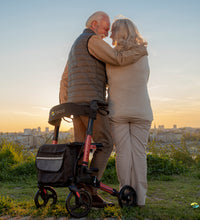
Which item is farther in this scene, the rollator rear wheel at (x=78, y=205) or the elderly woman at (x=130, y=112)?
the elderly woman at (x=130, y=112)

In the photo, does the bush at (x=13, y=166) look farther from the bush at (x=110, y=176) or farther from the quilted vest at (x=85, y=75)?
the quilted vest at (x=85, y=75)

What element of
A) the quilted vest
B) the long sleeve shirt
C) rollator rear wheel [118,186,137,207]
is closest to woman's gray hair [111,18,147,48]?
the long sleeve shirt

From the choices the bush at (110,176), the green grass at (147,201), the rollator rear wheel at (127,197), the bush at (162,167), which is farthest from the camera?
the bush at (162,167)

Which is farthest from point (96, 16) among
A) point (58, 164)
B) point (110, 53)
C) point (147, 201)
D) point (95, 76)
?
point (147, 201)

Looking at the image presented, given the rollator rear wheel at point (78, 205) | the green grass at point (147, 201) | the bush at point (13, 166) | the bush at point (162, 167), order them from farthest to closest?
the bush at point (162, 167) < the bush at point (13, 166) < the green grass at point (147, 201) < the rollator rear wheel at point (78, 205)

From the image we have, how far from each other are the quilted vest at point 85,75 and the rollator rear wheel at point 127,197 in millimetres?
1035

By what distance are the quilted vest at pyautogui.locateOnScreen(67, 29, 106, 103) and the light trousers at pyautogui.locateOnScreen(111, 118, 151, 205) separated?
0.41 m

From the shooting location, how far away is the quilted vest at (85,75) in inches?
121

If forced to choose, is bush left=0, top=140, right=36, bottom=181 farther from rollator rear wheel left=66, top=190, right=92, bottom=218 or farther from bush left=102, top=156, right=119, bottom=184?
rollator rear wheel left=66, top=190, right=92, bottom=218

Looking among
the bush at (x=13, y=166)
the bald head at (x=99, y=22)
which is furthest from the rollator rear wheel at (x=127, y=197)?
the bush at (x=13, y=166)

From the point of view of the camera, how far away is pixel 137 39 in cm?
331

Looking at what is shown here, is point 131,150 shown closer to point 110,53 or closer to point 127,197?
point 127,197

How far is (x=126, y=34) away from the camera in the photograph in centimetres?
326

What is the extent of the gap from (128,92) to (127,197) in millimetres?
1156
